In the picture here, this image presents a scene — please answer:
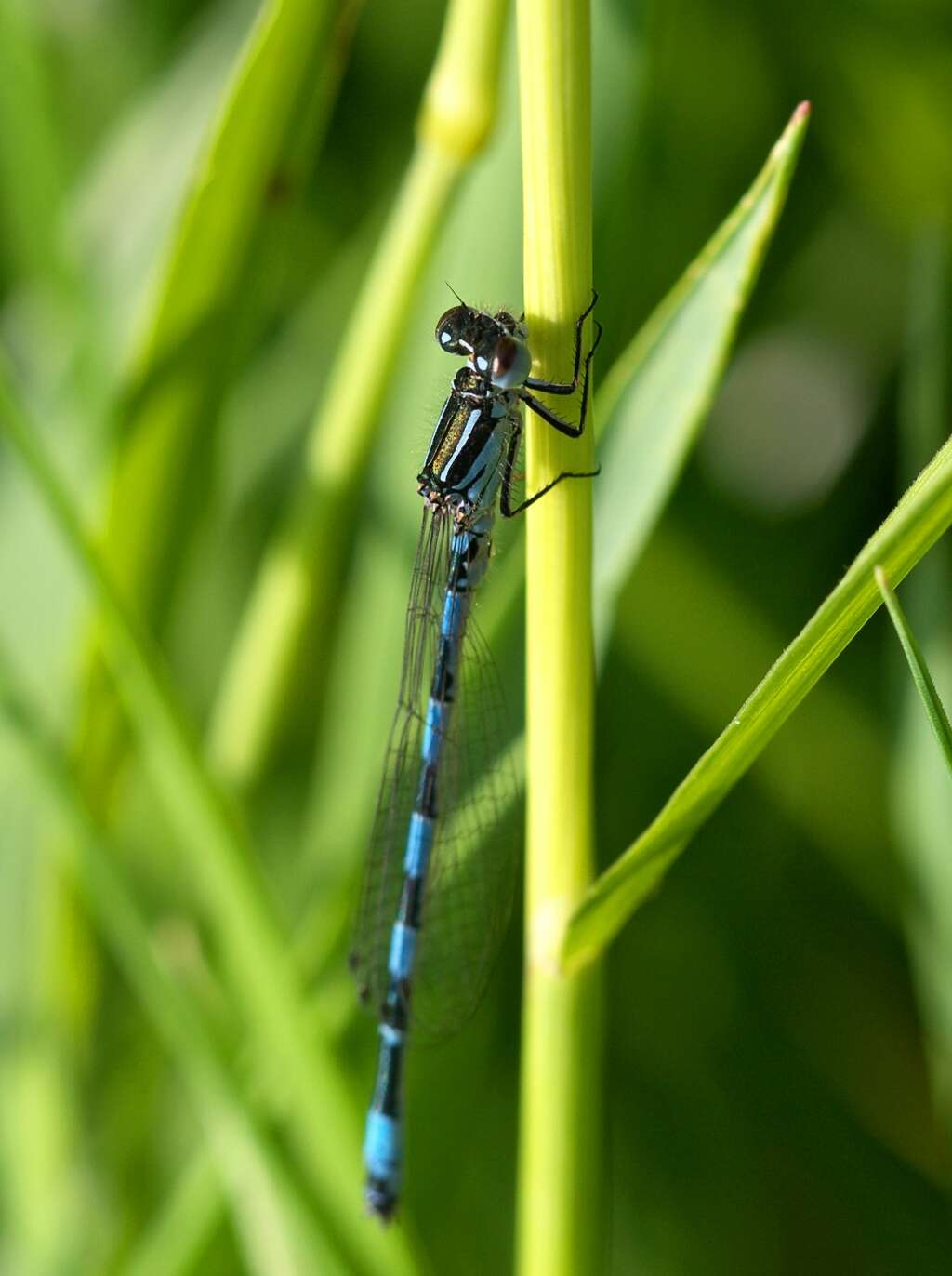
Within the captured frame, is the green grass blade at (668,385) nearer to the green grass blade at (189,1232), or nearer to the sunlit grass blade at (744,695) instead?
the sunlit grass blade at (744,695)

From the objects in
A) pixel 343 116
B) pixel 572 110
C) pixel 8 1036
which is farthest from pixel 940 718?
pixel 343 116

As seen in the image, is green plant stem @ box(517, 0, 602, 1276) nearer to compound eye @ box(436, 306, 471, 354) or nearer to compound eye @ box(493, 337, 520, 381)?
compound eye @ box(493, 337, 520, 381)

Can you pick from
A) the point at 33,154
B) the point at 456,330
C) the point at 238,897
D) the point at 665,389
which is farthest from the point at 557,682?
the point at 33,154

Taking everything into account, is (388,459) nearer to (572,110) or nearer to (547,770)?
(547,770)

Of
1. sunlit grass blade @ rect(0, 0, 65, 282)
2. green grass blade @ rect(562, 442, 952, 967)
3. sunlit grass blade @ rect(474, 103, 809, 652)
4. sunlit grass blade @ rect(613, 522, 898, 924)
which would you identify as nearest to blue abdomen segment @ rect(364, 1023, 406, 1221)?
green grass blade @ rect(562, 442, 952, 967)

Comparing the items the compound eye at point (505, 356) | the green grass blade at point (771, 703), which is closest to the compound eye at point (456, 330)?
the compound eye at point (505, 356)

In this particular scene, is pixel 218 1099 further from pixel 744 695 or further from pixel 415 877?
pixel 744 695

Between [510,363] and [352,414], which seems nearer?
[510,363]
